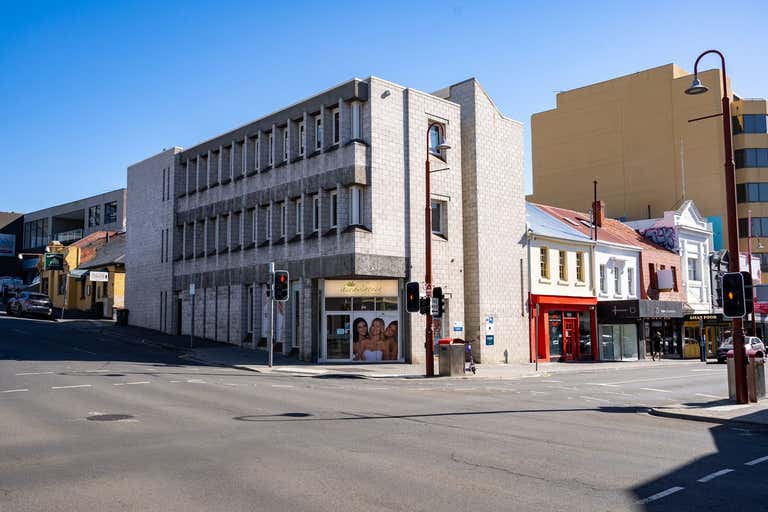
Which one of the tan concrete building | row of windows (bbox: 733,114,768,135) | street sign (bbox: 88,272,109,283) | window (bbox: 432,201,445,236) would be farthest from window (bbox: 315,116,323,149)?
row of windows (bbox: 733,114,768,135)

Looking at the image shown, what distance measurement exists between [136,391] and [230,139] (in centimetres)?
2322

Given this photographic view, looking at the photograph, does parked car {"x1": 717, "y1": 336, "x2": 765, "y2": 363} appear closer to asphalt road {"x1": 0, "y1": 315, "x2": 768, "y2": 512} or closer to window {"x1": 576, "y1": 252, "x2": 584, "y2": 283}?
window {"x1": 576, "y1": 252, "x2": 584, "y2": 283}

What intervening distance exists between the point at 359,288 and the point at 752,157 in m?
48.2

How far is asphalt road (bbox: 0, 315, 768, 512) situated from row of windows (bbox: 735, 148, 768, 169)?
168 ft

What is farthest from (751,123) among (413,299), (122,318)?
(122,318)

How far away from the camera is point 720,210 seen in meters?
59.8

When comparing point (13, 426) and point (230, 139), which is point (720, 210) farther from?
point (13, 426)

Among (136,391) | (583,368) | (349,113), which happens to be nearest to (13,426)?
(136,391)

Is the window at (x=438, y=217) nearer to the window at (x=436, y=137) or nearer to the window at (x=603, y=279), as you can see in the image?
the window at (x=436, y=137)

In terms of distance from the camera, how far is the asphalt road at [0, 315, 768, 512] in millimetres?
7488

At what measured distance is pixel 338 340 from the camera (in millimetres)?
31219

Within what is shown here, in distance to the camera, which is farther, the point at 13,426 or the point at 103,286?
the point at 103,286

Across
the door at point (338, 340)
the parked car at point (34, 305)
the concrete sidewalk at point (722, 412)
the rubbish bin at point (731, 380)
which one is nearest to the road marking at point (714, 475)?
the concrete sidewalk at point (722, 412)

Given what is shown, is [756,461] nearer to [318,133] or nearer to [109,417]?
[109,417]
